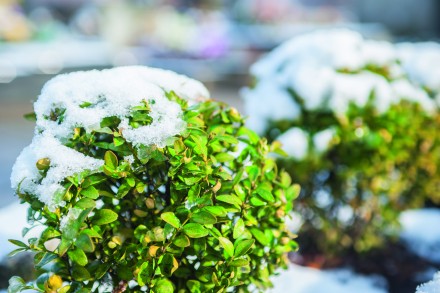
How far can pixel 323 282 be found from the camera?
278 centimetres

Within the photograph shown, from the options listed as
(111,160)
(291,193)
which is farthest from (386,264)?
(111,160)

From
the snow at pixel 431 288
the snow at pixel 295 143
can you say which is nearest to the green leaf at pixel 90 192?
the snow at pixel 431 288

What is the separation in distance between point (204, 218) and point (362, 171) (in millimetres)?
1711

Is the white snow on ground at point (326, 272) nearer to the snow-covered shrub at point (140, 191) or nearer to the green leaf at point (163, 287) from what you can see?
the snow-covered shrub at point (140, 191)

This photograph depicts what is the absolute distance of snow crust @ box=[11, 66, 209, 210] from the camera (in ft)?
5.28

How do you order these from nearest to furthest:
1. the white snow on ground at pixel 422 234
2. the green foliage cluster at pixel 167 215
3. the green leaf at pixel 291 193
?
the green foliage cluster at pixel 167 215 < the green leaf at pixel 291 193 < the white snow on ground at pixel 422 234

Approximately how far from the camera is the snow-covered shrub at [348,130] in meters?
2.96

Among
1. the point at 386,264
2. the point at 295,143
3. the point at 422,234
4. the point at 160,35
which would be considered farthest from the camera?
the point at 160,35

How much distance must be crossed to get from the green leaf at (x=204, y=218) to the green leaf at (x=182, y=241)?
58mm

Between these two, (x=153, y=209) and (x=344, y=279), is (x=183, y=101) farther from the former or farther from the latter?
(x=344, y=279)

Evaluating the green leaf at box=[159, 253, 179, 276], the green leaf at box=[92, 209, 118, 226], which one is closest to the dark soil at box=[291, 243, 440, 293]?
the green leaf at box=[159, 253, 179, 276]

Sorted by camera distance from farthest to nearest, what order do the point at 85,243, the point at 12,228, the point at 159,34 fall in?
the point at 159,34
the point at 12,228
the point at 85,243

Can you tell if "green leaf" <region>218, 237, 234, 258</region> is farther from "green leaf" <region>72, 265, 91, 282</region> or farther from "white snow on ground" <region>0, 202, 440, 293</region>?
"white snow on ground" <region>0, 202, 440, 293</region>

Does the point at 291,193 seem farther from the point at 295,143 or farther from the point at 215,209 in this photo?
the point at 295,143
